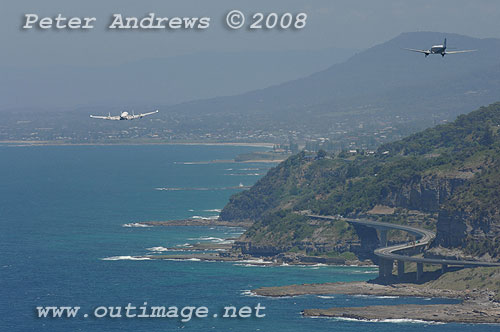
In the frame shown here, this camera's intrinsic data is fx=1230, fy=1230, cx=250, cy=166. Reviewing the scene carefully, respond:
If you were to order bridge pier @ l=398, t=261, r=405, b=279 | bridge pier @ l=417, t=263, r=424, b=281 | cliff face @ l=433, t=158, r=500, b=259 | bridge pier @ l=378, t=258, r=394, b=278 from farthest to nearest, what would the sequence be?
bridge pier @ l=398, t=261, r=405, b=279 → bridge pier @ l=378, t=258, r=394, b=278 → bridge pier @ l=417, t=263, r=424, b=281 → cliff face @ l=433, t=158, r=500, b=259

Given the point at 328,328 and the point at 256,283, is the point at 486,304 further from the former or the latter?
the point at 256,283

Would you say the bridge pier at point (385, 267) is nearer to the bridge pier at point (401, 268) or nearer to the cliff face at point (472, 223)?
the bridge pier at point (401, 268)

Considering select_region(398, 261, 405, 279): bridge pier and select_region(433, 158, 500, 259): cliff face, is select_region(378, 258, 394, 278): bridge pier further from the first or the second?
select_region(433, 158, 500, 259): cliff face

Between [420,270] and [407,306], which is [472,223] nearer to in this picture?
[420,270]

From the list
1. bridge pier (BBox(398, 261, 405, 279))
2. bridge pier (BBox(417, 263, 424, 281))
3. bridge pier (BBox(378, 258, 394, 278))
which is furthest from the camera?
bridge pier (BBox(398, 261, 405, 279))

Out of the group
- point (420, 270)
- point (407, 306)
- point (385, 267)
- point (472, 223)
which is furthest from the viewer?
point (385, 267)

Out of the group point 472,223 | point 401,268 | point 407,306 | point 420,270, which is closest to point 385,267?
point 401,268

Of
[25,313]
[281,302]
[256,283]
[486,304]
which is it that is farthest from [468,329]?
[25,313]

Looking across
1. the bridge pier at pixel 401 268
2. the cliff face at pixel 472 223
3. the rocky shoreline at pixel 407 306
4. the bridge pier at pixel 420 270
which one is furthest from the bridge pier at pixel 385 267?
the cliff face at pixel 472 223

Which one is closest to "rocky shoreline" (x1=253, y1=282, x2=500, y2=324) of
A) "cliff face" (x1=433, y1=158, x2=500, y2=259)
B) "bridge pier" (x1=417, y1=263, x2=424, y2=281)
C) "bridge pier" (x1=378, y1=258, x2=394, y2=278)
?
"bridge pier" (x1=417, y1=263, x2=424, y2=281)
